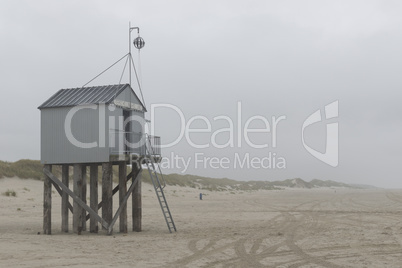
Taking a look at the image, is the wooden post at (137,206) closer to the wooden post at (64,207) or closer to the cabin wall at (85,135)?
the cabin wall at (85,135)

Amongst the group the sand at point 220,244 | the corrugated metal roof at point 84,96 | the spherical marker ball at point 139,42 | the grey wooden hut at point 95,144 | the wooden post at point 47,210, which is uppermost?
the spherical marker ball at point 139,42

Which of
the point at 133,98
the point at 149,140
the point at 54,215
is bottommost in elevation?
the point at 54,215

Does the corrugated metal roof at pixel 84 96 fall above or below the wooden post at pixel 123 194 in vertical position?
above

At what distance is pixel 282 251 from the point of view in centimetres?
1614

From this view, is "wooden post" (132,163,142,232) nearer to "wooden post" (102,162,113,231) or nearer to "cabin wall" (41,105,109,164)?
"wooden post" (102,162,113,231)

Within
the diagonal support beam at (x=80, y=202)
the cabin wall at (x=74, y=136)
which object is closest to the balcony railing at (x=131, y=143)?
A: the cabin wall at (x=74, y=136)

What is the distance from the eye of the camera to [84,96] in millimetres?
22156

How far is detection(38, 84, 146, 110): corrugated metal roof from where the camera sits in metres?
21.5

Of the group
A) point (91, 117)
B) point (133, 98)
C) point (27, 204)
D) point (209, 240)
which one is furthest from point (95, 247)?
point (27, 204)

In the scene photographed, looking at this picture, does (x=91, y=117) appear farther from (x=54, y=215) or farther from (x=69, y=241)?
(x=54, y=215)

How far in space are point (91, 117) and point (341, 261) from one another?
12487 mm

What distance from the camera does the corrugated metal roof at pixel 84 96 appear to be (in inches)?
845

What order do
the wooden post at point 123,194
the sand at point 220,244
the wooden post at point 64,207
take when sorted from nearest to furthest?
1. the sand at point 220,244
2. the wooden post at point 123,194
3. the wooden post at point 64,207

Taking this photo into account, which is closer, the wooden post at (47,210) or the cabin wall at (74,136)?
the cabin wall at (74,136)
